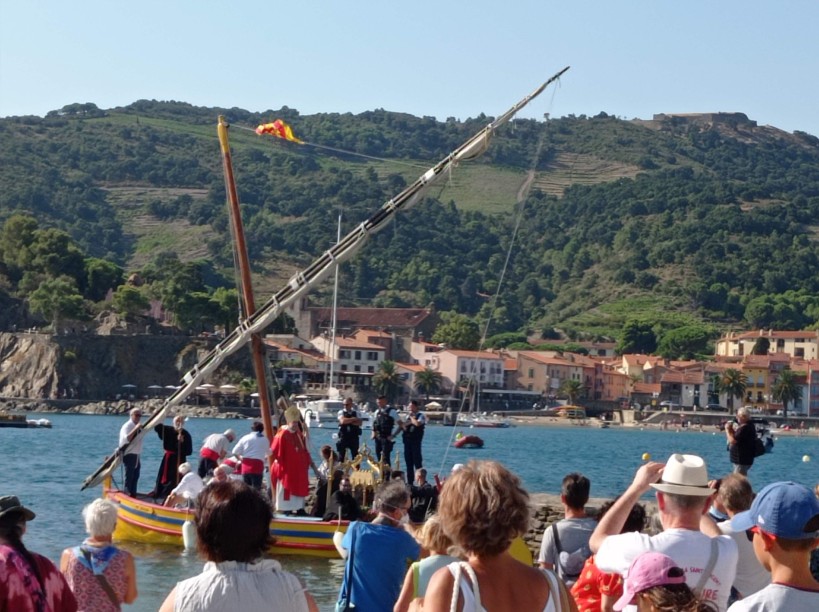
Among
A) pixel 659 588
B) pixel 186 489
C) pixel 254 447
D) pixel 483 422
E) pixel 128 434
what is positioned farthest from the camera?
pixel 483 422

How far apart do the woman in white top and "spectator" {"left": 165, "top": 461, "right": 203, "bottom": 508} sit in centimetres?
1530

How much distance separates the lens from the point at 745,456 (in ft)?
56.7

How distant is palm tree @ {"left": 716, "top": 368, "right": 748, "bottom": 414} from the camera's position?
521 feet

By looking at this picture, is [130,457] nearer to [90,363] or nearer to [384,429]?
[384,429]

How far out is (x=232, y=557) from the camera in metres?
5.35

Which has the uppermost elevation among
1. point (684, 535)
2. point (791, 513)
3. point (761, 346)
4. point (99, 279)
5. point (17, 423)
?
point (99, 279)

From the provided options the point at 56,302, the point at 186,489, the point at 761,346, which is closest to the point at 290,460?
the point at 186,489

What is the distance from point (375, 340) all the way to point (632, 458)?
86654mm

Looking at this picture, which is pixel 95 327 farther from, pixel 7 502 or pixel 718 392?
pixel 7 502

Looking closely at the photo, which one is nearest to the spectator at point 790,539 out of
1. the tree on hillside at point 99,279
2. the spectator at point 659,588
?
the spectator at point 659,588

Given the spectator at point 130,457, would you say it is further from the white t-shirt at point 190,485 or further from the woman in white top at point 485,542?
the woman in white top at point 485,542

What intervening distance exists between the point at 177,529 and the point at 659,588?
1675 cm

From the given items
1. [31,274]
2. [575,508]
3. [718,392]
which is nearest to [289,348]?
[31,274]

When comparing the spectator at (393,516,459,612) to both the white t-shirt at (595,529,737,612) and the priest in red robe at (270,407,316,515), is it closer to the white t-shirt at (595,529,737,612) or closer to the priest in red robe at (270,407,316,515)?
the white t-shirt at (595,529,737,612)
